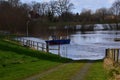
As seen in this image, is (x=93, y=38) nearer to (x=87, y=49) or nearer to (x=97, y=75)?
(x=87, y=49)

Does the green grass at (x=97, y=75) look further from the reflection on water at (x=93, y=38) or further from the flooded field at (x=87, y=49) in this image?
the reflection on water at (x=93, y=38)

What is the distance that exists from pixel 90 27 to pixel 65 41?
9421 cm

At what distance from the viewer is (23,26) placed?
145250 millimetres

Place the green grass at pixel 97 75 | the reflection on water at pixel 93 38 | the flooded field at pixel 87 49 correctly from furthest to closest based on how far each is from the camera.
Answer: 1. the reflection on water at pixel 93 38
2. the flooded field at pixel 87 49
3. the green grass at pixel 97 75

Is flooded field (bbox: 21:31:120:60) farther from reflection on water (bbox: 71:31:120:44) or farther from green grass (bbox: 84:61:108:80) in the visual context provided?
green grass (bbox: 84:61:108:80)

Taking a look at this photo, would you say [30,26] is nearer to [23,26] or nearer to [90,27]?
[23,26]

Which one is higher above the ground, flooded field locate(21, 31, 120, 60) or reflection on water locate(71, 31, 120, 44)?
flooded field locate(21, 31, 120, 60)

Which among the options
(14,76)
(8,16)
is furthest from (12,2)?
(14,76)

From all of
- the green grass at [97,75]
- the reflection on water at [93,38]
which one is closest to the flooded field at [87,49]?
the reflection on water at [93,38]

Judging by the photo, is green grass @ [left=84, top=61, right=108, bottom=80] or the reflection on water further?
the reflection on water

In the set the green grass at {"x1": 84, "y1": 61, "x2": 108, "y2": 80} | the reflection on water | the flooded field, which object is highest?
the green grass at {"x1": 84, "y1": 61, "x2": 108, "y2": 80}

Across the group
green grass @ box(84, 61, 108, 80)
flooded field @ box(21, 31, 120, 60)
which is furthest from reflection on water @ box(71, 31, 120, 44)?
green grass @ box(84, 61, 108, 80)

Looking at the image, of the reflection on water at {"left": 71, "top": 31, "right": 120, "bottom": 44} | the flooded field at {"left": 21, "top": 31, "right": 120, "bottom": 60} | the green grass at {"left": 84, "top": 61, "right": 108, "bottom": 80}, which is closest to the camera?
the green grass at {"left": 84, "top": 61, "right": 108, "bottom": 80}

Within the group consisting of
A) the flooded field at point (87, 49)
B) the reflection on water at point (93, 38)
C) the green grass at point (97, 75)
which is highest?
the green grass at point (97, 75)
